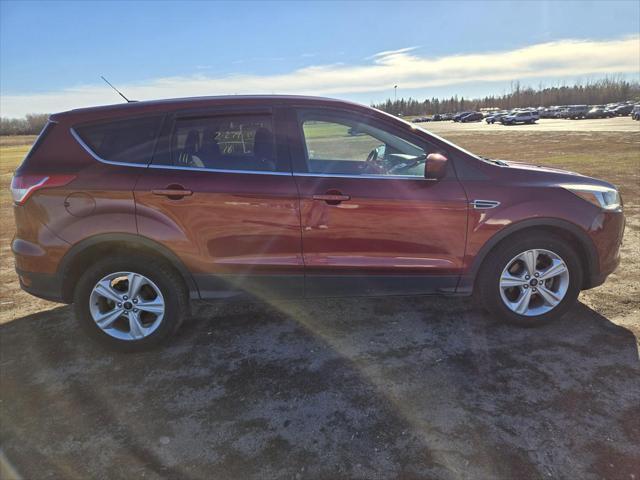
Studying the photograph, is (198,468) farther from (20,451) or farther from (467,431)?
(467,431)

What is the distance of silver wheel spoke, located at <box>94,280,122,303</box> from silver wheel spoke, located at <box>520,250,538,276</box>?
3.23m

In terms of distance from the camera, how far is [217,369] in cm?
319

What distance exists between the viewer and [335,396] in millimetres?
2818

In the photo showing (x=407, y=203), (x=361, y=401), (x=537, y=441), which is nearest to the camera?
(x=537, y=441)

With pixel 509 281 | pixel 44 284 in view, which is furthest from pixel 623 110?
pixel 44 284

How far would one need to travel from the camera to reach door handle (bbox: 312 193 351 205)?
3195mm

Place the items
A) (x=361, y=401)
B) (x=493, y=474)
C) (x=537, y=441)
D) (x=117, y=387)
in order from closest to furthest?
(x=493, y=474), (x=537, y=441), (x=361, y=401), (x=117, y=387)

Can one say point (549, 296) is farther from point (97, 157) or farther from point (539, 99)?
point (539, 99)

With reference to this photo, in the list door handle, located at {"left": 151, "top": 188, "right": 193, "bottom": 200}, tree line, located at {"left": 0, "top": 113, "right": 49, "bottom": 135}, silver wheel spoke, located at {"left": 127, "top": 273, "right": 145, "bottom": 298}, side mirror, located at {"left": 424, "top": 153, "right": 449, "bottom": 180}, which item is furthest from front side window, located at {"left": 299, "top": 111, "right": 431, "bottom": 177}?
tree line, located at {"left": 0, "top": 113, "right": 49, "bottom": 135}

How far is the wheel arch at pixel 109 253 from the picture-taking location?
3.21 meters

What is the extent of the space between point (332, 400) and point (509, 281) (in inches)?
69.7

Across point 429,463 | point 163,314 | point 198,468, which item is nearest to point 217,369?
point 163,314

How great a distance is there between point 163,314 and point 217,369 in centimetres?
62

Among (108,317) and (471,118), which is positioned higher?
(471,118)
